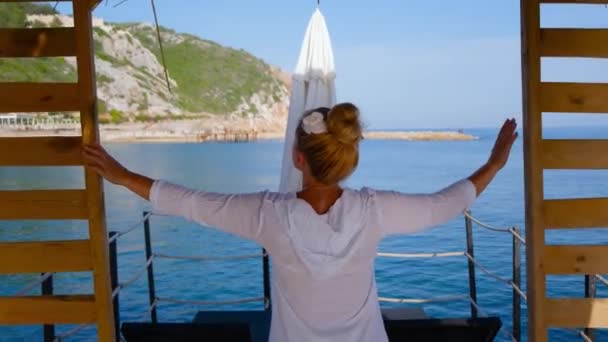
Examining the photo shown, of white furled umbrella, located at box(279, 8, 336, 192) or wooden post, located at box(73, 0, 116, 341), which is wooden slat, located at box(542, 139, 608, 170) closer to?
wooden post, located at box(73, 0, 116, 341)

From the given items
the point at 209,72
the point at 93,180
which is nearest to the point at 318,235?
the point at 93,180

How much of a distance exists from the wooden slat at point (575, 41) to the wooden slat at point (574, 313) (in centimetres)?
93

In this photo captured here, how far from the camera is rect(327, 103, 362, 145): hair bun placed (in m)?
1.24

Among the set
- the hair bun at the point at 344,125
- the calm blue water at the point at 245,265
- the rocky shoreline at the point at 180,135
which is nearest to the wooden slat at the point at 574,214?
the hair bun at the point at 344,125

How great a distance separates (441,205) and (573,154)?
1.00 m

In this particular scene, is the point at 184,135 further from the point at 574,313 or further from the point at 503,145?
the point at 503,145

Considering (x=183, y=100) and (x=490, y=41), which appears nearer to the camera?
(x=490, y=41)

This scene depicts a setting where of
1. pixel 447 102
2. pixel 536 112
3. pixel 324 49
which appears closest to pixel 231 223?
pixel 536 112

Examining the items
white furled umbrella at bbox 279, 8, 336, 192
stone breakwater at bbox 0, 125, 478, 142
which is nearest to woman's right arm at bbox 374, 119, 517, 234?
white furled umbrella at bbox 279, 8, 336, 192

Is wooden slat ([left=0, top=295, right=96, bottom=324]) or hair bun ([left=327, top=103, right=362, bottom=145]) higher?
hair bun ([left=327, top=103, right=362, bottom=145])

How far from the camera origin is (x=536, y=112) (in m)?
2.06

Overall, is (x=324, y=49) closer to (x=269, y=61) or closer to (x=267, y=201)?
(x=267, y=201)

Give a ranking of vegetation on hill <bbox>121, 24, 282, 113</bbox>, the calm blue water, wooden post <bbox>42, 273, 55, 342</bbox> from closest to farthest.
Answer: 1. wooden post <bbox>42, 273, 55, 342</bbox>
2. the calm blue water
3. vegetation on hill <bbox>121, 24, 282, 113</bbox>

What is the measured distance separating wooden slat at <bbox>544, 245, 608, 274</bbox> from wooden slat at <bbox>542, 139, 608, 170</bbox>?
31 cm
